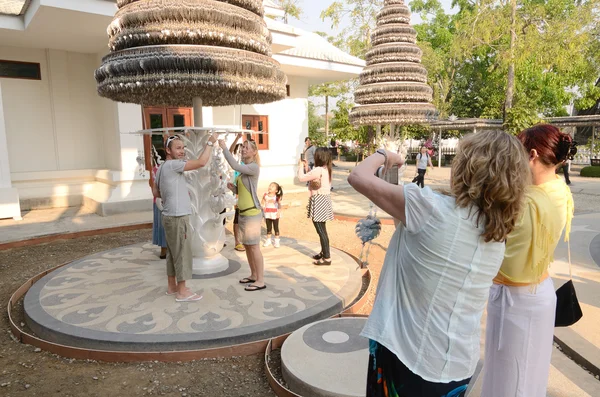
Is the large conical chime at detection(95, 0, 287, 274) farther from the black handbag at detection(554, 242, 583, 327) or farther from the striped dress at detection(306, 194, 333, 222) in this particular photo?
the black handbag at detection(554, 242, 583, 327)

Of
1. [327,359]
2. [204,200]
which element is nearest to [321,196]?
[204,200]

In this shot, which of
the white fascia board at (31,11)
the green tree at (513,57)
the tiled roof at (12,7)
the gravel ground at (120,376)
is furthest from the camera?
the green tree at (513,57)

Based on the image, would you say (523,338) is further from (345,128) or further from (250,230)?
(345,128)

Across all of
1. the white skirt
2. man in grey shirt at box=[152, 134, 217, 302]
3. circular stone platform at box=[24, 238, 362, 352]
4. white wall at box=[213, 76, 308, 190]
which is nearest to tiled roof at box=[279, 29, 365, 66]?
white wall at box=[213, 76, 308, 190]

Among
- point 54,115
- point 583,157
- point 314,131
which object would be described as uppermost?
point 314,131

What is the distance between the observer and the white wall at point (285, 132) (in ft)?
46.0

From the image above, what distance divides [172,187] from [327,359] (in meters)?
2.29

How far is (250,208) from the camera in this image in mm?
4414

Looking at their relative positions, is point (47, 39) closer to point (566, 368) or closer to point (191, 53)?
point (191, 53)

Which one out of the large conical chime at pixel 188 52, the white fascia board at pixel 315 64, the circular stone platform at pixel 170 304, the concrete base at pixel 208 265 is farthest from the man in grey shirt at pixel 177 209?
the white fascia board at pixel 315 64

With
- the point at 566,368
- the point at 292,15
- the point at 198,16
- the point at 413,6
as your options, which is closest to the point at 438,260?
the point at 566,368

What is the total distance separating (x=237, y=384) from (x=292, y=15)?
21952mm

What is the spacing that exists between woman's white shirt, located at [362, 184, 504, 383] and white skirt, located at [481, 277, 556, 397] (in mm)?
503

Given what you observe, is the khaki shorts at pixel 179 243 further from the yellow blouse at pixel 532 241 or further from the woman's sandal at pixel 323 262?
the yellow blouse at pixel 532 241
